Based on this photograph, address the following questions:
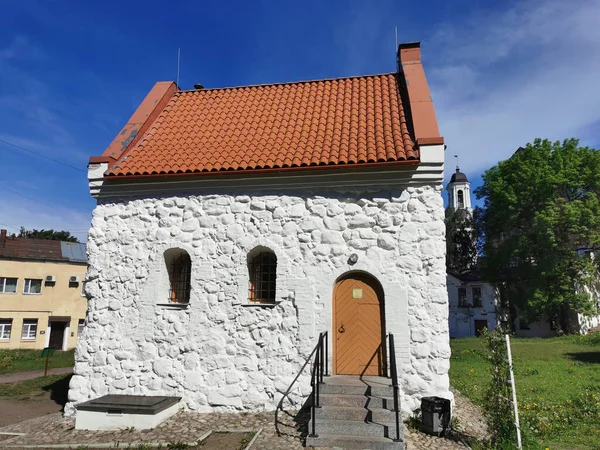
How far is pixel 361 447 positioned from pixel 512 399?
2312 mm

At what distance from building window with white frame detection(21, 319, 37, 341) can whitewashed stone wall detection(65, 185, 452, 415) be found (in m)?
23.3

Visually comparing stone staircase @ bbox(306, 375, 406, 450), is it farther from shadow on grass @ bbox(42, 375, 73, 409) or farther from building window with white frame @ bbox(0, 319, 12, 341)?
building window with white frame @ bbox(0, 319, 12, 341)

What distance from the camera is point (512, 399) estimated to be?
580cm

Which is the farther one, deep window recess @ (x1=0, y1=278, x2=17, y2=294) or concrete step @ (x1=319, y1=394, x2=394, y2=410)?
deep window recess @ (x1=0, y1=278, x2=17, y2=294)

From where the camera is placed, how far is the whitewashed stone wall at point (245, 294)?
7.29 meters

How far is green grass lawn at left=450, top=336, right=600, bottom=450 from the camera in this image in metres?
6.42

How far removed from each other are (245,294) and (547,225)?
22936 mm

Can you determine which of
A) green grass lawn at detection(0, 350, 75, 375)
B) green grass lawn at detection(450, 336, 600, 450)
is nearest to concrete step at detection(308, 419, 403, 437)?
green grass lawn at detection(450, 336, 600, 450)

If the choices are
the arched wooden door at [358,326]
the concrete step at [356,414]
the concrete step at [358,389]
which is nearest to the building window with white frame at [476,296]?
the arched wooden door at [358,326]

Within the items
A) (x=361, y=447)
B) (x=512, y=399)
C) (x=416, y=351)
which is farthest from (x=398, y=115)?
(x=361, y=447)

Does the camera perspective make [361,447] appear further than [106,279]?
No

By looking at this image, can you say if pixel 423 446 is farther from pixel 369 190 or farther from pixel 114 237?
pixel 114 237

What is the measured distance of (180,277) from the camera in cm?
858

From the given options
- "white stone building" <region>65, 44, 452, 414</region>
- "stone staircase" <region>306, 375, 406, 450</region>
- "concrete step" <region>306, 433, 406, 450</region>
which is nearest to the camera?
"concrete step" <region>306, 433, 406, 450</region>
